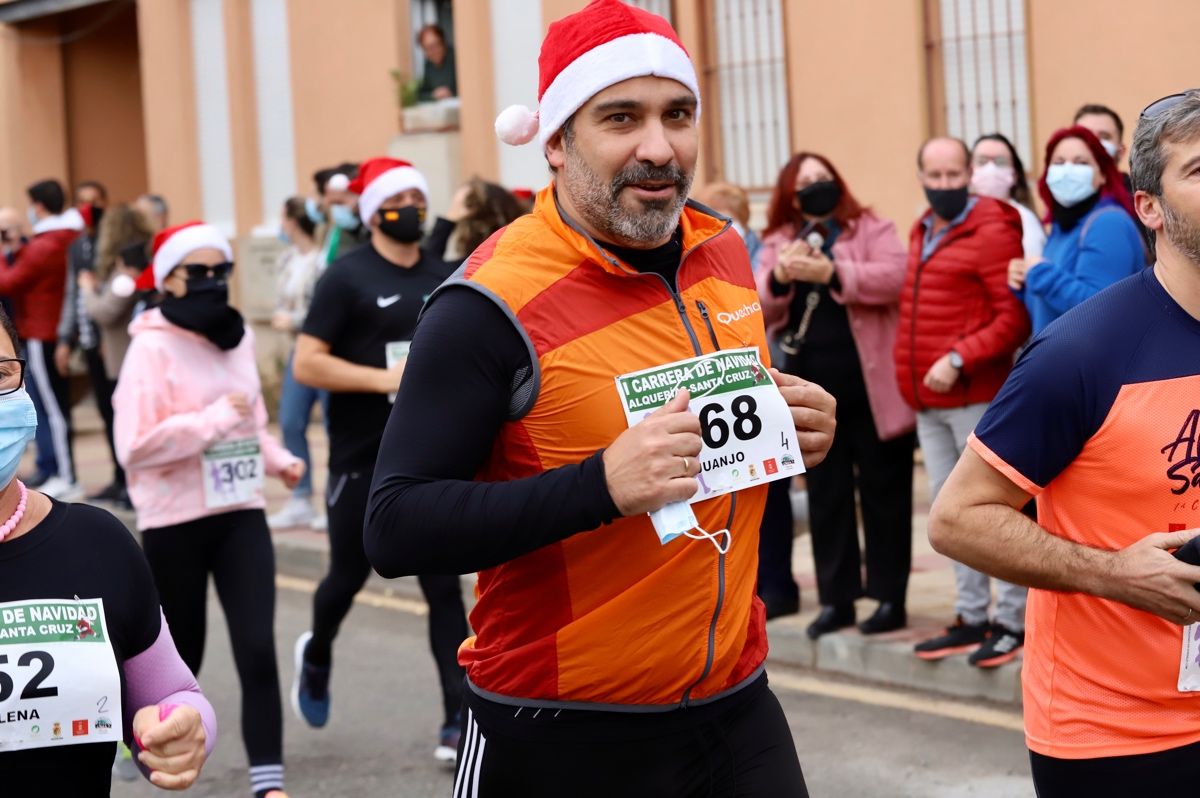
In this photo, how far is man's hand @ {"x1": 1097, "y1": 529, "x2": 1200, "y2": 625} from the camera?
297 cm

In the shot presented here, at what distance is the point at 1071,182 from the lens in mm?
6582

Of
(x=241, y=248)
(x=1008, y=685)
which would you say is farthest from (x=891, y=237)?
(x=241, y=248)

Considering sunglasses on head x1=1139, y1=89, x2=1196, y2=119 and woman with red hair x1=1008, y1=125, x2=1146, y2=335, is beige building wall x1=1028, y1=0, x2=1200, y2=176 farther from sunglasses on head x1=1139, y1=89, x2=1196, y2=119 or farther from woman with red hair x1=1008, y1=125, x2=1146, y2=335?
sunglasses on head x1=1139, y1=89, x2=1196, y2=119

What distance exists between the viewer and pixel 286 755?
688 cm

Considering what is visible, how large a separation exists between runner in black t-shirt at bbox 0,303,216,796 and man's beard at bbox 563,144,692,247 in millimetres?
1031

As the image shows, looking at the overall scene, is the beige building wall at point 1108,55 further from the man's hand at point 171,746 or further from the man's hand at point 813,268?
the man's hand at point 171,746

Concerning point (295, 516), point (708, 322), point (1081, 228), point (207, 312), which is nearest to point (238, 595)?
point (207, 312)

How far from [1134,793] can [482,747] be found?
117 centimetres

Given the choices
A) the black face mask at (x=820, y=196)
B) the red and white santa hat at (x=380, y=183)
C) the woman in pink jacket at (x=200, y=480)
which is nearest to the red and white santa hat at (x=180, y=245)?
the woman in pink jacket at (x=200, y=480)

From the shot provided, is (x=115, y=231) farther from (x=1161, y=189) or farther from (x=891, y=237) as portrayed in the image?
(x=1161, y=189)

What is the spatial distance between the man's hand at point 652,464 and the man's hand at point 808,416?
47 cm

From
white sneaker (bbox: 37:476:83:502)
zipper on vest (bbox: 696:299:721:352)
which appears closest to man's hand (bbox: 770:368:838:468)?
zipper on vest (bbox: 696:299:721:352)

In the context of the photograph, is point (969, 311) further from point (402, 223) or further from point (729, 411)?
point (729, 411)

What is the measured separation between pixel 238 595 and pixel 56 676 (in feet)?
9.61
